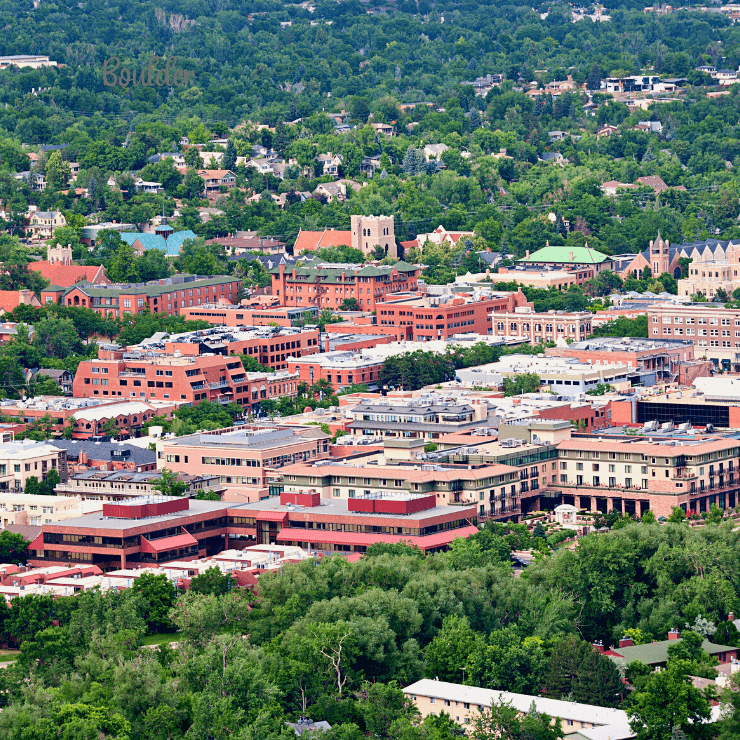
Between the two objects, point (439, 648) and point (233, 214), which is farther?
point (233, 214)

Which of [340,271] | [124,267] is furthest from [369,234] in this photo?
[124,267]

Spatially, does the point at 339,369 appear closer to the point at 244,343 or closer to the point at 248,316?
the point at 244,343

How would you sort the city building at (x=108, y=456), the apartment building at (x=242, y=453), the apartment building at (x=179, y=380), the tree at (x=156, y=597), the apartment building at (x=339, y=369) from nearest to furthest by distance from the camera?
1. the tree at (x=156, y=597)
2. the apartment building at (x=242, y=453)
3. the city building at (x=108, y=456)
4. the apartment building at (x=179, y=380)
5. the apartment building at (x=339, y=369)

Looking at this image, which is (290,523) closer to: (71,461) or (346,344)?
(71,461)

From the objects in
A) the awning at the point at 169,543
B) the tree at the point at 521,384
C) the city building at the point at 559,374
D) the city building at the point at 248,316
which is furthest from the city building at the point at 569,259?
the awning at the point at 169,543

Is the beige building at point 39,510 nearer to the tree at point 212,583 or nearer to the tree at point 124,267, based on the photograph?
the tree at point 212,583

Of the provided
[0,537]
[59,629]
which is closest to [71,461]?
[0,537]

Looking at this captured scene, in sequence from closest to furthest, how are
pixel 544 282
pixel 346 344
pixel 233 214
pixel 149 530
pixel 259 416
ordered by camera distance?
pixel 149 530
pixel 259 416
pixel 346 344
pixel 544 282
pixel 233 214
